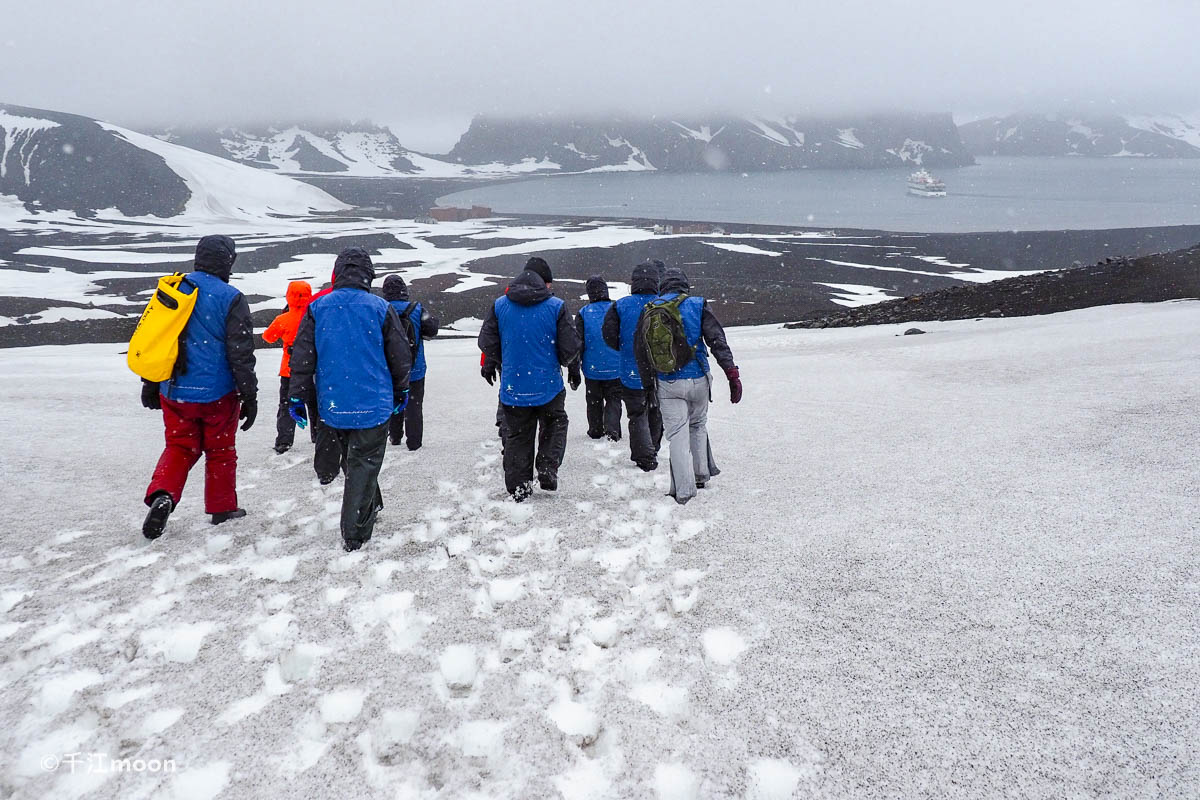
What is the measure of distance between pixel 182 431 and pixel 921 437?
24.2 ft

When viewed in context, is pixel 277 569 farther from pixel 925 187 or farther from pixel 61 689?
pixel 925 187

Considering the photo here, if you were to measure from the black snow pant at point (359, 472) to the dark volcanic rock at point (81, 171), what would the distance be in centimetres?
12187

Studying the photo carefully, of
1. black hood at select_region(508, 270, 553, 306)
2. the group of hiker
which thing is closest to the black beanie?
the group of hiker

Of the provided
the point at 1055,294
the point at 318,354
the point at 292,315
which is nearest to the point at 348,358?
the point at 318,354

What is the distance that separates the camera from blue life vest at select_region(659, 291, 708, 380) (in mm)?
5680

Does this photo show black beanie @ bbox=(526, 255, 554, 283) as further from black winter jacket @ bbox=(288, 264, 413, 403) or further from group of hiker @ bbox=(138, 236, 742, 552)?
black winter jacket @ bbox=(288, 264, 413, 403)

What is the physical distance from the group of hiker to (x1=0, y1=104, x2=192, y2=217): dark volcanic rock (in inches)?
4761

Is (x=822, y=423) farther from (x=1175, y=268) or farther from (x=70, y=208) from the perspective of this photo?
(x=70, y=208)

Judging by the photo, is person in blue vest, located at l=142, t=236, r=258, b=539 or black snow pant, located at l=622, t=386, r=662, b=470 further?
black snow pant, located at l=622, t=386, r=662, b=470

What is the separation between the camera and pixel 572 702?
10.9 feet

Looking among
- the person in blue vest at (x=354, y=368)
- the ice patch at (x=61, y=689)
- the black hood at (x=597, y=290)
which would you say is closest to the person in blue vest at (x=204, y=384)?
the person in blue vest at (x=354, y=368)

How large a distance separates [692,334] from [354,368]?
111 inches

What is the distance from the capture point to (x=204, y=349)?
4953mm

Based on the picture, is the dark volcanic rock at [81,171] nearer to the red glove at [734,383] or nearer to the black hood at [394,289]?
the black hood at [394,289]
